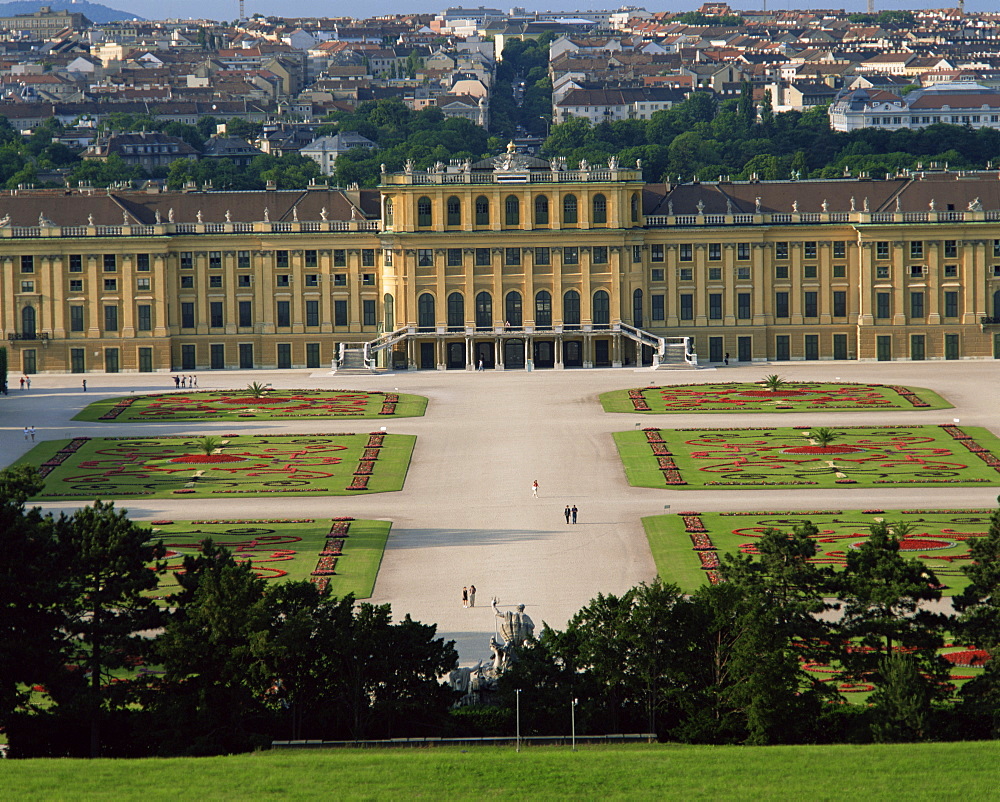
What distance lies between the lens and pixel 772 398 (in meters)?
111

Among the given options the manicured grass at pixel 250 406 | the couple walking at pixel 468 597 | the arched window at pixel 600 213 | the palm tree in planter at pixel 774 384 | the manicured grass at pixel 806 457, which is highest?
the arched window at pixel 600 213

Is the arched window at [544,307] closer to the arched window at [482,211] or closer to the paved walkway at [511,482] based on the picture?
the paved walkway at [511,482]

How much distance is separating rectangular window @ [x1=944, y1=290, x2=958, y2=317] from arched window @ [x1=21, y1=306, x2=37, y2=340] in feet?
208

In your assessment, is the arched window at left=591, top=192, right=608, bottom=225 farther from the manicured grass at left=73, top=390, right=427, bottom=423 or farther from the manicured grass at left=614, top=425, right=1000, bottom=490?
the manicured grass at left=614, top=425, right=1000, bottom=490

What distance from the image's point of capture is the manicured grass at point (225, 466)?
280ft

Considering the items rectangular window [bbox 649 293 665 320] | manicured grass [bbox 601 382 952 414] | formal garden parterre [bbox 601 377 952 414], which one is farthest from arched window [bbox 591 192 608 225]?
manicured grass [bbox 601 382 952 414]

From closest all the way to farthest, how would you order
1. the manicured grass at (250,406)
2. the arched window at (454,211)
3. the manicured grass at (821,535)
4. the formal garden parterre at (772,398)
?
the manicured grass at (821,535) → the formal garden parterre at (772,398) → the manicured grass at (250,406) → the arched window at (454,211)

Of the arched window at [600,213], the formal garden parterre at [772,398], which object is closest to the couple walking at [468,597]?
the formal garden parterre at [772,398]

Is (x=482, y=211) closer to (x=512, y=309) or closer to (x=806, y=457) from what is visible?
(x=512, y=309)

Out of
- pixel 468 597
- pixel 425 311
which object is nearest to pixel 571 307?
pixel 425 311

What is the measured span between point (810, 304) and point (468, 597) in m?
78.6

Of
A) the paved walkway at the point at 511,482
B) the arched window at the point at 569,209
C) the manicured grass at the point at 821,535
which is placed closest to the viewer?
the paved walkway at the point at 511,482

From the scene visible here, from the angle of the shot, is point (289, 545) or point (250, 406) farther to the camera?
point (250, 406)

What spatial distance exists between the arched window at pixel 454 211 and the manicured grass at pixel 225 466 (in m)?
37.1
